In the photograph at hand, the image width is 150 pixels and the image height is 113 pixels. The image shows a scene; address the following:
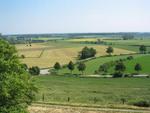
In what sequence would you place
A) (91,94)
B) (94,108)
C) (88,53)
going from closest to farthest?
(94,108)
(91,94)
(88,53)

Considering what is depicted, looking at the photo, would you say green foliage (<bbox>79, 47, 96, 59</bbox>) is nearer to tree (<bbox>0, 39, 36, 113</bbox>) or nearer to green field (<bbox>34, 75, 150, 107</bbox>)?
green field (<bbox>34, 75, 150, 107</bbox>)

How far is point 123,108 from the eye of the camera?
3272 cm

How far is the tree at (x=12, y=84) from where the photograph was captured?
23.8 meters

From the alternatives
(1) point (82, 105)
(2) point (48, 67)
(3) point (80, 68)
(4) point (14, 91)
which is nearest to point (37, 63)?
(2) point (48, 67)

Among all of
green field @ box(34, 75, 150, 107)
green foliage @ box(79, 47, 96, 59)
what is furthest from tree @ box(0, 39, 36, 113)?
green foliage @ box(79, 47, 96, 59)

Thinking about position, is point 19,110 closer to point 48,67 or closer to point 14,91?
point 14,91

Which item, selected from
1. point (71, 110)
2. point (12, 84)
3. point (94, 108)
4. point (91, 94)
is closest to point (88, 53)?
point (91, 94)

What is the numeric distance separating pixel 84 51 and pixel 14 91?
13559 cm

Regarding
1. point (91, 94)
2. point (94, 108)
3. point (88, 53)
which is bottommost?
point (88, 53)

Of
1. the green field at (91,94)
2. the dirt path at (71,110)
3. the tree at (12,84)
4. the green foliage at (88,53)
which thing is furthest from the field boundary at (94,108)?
the green foliage at (88,53)

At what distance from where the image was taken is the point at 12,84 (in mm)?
23953

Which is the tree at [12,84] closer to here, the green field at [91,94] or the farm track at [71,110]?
the green field at [91,94]

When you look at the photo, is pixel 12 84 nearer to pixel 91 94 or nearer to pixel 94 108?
pixel 94 108

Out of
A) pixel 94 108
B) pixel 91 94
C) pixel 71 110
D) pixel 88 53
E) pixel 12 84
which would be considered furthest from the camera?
pixel 88 53
